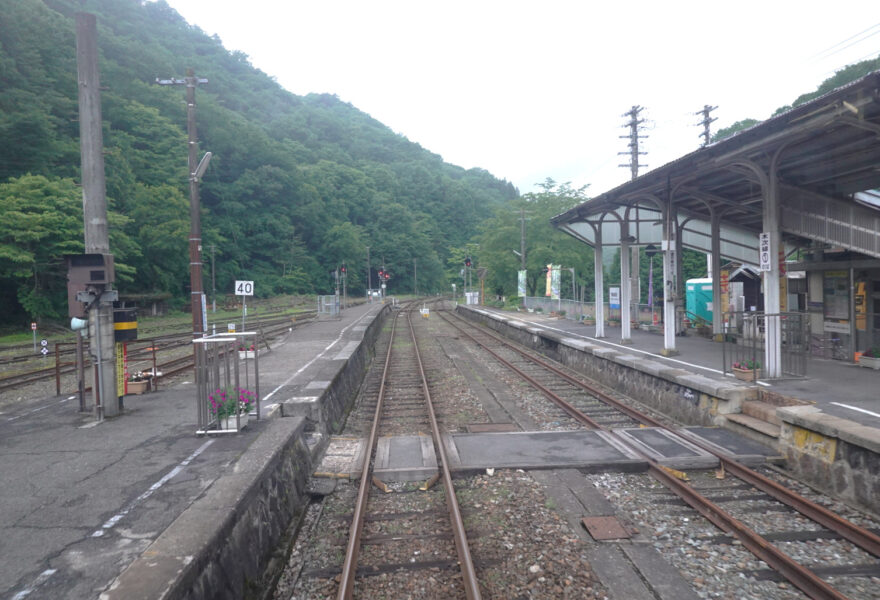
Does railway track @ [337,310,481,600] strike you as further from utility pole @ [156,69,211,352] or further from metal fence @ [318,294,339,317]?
metal fence @ [318,294,339,317]

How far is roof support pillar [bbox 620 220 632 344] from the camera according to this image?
16547 millimetres

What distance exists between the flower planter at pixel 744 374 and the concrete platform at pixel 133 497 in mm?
7990

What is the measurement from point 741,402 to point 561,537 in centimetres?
521

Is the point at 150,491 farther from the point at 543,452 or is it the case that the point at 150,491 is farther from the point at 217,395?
the point at 543,452

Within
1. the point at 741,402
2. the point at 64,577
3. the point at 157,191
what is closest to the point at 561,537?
the point at 64,577

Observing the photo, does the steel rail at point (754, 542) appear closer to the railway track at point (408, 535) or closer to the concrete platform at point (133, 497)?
the railway track at point (408, 535)

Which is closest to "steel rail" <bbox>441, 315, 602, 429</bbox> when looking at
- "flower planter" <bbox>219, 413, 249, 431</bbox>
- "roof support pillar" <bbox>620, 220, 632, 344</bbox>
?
"roof support pillar" <bbox>620, 220, 632, 344</bbox>

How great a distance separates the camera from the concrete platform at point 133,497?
3.45 metres

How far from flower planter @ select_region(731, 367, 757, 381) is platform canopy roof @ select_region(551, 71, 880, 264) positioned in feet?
11.1

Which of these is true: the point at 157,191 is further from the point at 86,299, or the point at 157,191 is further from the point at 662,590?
the point at 662,590

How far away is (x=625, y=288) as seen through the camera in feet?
55.5

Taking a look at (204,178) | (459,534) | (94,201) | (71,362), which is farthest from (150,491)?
(204,178)

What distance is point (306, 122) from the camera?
10762cm

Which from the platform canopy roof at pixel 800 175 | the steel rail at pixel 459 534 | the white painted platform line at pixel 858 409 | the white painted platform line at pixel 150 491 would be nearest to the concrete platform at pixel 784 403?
the white painted platform line at pixel 858 409
